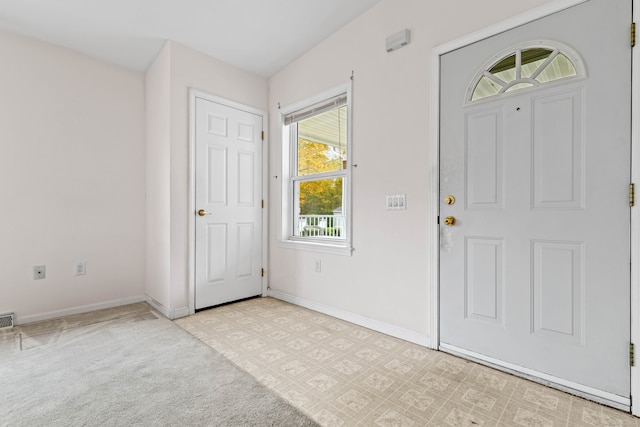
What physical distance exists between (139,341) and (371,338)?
1.81 m

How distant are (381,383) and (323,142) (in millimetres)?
2370

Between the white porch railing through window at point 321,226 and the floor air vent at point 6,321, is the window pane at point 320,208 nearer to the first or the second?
the white porch railing through window at point 321,226

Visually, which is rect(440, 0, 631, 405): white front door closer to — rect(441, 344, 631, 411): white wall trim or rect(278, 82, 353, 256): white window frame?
rect(441, 344, 631, 411): white wall trim

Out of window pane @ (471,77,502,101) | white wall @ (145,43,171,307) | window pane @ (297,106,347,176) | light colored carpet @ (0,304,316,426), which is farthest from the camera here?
window pane @ (297,106,347,176)

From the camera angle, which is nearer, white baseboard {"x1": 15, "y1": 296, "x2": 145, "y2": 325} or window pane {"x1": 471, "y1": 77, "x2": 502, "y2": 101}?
window pane {"x1": 471, "y1": 77, "x2": 502, "y2": 101}

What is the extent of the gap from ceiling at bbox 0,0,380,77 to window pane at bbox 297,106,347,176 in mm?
747

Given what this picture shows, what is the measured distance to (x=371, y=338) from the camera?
245 centimetres

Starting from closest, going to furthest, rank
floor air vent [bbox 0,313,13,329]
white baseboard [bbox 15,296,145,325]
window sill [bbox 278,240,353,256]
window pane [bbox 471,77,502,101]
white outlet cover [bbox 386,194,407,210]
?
window pane [bbox 471,77,502,101], white outlet cover [bbox 386,194,407,210], floor air vent [bbox 0,313,13,329], white baseboard [bbox 15,296,145,325], window sill [bbox 278,240,353,256]

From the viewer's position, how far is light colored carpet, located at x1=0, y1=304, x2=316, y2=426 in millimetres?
1506

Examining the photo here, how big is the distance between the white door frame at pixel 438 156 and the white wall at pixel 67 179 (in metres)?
3.15

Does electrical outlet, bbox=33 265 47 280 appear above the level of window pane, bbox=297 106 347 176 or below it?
below

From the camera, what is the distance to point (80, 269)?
10.2ft

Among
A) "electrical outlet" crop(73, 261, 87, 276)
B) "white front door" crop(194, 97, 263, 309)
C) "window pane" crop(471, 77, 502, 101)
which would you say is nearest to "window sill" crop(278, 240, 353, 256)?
"white front door" crop(194, 97, 263, 309)

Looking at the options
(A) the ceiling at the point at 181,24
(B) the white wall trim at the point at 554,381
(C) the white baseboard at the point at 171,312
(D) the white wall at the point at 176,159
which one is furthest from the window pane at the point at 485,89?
(C) the white baseboard at the point at 171,312
